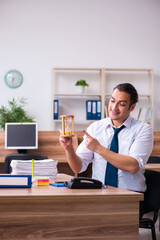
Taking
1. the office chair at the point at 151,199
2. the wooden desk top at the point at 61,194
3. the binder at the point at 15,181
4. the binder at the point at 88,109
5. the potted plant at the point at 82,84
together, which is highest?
the potted plant at the point at 82,84

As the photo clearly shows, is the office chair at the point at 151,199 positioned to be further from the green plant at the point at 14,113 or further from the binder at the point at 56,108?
the binder at the point at 56,108

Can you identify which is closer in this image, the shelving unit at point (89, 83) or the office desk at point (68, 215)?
the office desk at point (68, 215)

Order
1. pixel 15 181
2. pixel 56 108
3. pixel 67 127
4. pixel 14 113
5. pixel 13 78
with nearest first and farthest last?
pixel 15 181 → pixel 67 127 → pixel 14 113 → pixel 56 108 → pixel 13 78

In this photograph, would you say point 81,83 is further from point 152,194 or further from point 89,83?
point 152,194

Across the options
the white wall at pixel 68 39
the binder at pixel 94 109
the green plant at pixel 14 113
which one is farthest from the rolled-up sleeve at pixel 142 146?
the white wall at pixel 68 39

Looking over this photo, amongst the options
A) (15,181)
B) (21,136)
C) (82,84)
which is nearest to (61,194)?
(15,181)

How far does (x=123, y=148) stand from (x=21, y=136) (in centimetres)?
284

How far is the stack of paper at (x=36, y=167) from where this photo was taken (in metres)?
2.43

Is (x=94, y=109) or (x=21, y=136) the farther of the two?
(x=94, y=109)

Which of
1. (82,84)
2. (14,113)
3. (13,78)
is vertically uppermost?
(13,78)

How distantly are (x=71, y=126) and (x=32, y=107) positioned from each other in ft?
16.2

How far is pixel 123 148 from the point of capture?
8.04 ft

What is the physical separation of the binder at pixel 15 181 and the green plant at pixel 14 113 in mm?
4230

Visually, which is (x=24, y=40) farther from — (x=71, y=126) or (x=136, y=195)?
(x=136, y=195)
